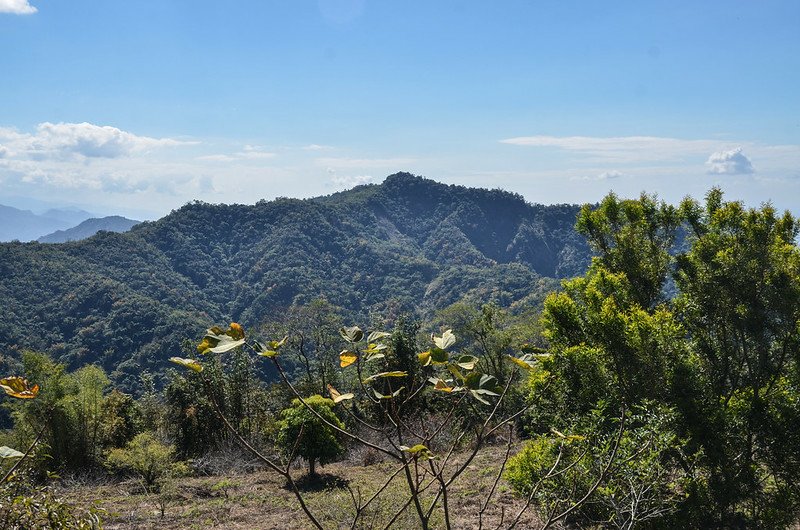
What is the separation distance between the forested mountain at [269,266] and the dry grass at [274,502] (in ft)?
166

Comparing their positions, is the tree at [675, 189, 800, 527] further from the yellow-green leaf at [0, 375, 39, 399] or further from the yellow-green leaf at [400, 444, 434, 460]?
the yellow-green leaf at [0, 375, 39, 399]

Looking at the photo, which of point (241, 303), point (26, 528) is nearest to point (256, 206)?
point (241, 303)

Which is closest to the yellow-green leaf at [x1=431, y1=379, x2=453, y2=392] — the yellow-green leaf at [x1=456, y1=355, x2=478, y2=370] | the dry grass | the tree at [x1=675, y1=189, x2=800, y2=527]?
the yellow-green leaf at [x1=456, y1=355, x2=478, y2=370]

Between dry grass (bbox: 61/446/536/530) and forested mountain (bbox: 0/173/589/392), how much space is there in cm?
5054

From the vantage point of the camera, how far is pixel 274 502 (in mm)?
10602

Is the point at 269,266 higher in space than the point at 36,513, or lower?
lower

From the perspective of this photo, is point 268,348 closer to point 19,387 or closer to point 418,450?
point 418,450

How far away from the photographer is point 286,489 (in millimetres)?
11680

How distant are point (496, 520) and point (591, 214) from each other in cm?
574

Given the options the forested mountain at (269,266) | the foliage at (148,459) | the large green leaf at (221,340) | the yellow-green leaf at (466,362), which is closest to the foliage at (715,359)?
the yellow-green leaf at (466,362)

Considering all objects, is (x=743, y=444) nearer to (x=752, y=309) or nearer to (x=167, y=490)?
(x=752, y=309)

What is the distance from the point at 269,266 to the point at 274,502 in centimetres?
10171

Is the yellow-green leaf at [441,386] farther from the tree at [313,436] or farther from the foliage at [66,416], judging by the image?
the foliage at [66,416]

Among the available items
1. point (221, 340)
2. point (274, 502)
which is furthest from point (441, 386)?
point (274, 502)
